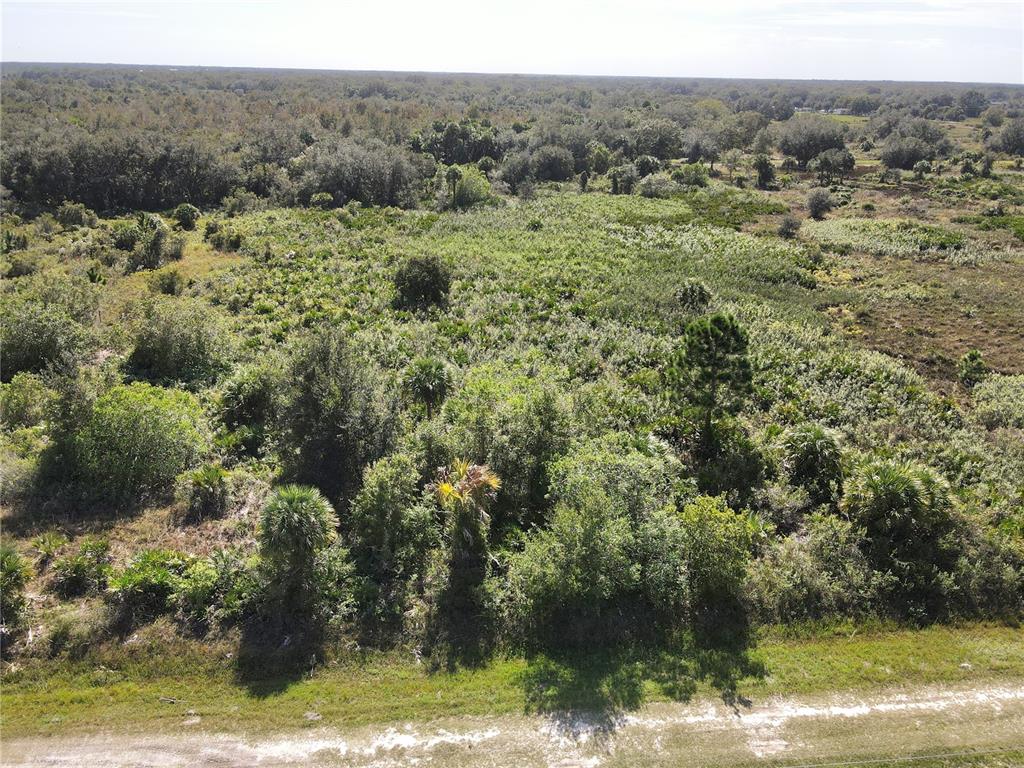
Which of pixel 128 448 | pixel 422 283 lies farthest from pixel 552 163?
pixel 128 448

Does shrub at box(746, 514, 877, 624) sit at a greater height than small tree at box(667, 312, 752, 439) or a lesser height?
lesser

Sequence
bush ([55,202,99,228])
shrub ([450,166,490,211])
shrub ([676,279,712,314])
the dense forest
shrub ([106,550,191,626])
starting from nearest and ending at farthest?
shrub ([106,550,191,626])
the dense forest
shrub ([676,279,712,314])
bush ([55,202,99,228])
shrub ([450,166,490,211])

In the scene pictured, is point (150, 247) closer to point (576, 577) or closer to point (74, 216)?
point (74, 216)

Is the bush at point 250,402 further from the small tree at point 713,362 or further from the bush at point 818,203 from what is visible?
the bush at point 818,203

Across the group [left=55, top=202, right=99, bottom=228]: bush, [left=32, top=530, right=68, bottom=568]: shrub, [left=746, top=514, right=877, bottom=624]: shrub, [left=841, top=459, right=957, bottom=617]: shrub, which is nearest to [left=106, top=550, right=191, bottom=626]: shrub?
[left=32, top=530, right=68, bottom=568]: shrub

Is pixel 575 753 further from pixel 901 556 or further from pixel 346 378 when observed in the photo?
pixel 346 378

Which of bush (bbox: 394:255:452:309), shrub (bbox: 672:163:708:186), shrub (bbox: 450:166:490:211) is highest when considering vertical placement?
shrub (bbox: 672:163:708:186)

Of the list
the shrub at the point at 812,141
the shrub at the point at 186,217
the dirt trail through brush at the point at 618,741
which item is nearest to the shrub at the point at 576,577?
the dirt trail through brush at the point at 618,741

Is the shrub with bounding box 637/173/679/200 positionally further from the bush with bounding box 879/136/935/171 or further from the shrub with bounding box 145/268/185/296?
the shrub with bounding box 145/268/185/296
